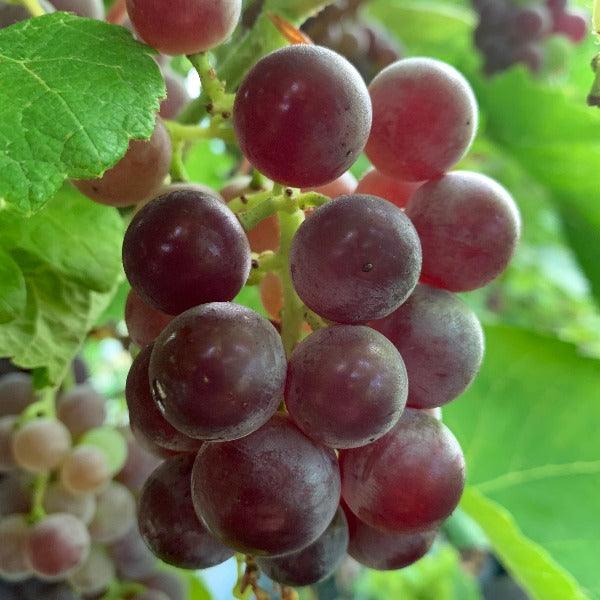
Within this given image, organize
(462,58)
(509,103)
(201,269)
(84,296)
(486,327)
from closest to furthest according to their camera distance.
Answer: (201,269), (84,296), (486,327), (509,103), (462,58)

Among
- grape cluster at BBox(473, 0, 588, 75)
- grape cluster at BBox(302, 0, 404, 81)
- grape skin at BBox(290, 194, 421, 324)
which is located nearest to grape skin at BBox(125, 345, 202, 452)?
grape skin at BBox(290, 194, 421, 324)

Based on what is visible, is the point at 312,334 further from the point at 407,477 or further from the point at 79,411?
the point at 79,411

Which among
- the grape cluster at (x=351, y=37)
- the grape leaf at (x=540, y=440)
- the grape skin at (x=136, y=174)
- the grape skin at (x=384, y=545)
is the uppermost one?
the grape skin at (x=136, y=174)

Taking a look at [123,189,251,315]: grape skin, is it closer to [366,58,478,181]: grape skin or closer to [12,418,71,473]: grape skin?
[366,58,478,181]: grape skin

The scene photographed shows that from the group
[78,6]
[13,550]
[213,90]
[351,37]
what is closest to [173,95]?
[78,6]

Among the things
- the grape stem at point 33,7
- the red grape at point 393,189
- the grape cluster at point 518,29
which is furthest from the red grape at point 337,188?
the grape cluster at point 518,29

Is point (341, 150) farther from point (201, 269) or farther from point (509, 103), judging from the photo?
point (509, 103)

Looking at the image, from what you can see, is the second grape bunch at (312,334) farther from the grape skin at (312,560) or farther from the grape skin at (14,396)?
the grape skin at (14,396)

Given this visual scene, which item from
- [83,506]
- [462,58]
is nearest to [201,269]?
[83,506]
